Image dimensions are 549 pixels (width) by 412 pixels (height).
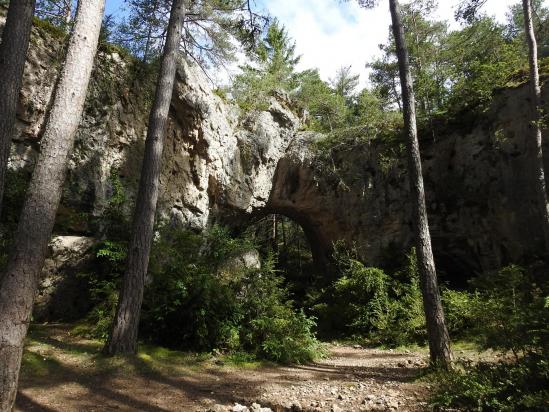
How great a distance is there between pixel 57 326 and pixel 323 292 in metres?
8.40

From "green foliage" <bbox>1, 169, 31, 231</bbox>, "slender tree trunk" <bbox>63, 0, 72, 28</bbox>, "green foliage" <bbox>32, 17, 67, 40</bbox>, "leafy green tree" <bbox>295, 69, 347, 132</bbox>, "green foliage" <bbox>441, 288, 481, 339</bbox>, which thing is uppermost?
"leafy green tree" <bbox>295, 69, 347, 132</bbox>

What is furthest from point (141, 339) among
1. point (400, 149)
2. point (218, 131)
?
point (400, 149)

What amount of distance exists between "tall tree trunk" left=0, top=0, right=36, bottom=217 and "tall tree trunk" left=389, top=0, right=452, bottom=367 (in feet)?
19.7

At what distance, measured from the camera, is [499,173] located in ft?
38.8

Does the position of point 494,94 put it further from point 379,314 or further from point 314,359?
point 314,359

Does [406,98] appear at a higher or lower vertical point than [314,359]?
higher

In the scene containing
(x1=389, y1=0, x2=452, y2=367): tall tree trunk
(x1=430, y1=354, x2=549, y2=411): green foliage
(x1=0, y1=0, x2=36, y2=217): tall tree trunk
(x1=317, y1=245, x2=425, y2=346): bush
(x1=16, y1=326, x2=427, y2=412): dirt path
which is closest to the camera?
(x1=430, y1=354, x2=549, y2=411): green foliage

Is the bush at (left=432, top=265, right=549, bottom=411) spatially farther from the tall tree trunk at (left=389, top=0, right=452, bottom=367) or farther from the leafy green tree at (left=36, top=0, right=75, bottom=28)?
the leafy green tree at (left=36, top=0, right=75, bottom=28)

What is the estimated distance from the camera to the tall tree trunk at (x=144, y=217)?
6246mm

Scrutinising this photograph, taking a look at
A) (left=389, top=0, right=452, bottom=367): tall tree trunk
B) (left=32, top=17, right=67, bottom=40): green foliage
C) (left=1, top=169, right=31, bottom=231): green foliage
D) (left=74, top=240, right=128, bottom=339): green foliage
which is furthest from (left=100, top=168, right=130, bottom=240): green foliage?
(left=389, top=0, right=452, bottom=367): tall tree trunk

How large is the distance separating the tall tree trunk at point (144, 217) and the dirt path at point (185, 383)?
1.51ft

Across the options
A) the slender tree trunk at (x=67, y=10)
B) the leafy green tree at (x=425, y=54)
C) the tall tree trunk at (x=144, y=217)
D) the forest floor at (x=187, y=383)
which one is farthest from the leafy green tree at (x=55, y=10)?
the leafy green tree at (x=425, y=54)

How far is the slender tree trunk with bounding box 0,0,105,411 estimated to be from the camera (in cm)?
375

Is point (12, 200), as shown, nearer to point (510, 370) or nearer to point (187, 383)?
point (187, 383)
